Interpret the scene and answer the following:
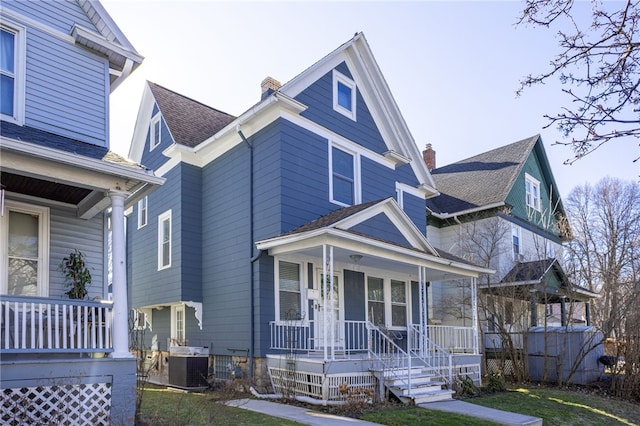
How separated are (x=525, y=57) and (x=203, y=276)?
35.3ft

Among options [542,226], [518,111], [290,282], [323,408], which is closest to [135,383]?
[323,408]

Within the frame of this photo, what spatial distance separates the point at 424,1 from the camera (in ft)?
24.9

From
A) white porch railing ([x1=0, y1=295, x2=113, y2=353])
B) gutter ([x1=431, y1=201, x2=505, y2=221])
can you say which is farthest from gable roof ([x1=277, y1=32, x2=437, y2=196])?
white porch railing ([x1=0, y1=295, x2=113, y2=353])

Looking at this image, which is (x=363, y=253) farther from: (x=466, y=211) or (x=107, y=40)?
(x=466, y=211)

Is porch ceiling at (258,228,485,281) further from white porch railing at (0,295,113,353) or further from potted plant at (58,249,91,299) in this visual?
white porch railing at (0,295,113,353)

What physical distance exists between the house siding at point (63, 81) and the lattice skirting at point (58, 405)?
14.8ft

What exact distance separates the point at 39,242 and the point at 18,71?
2.96 m

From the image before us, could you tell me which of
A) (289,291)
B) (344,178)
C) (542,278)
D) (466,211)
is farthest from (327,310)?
(466,211)

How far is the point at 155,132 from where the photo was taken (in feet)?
54.1

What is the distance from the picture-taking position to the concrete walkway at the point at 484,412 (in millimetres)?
9281

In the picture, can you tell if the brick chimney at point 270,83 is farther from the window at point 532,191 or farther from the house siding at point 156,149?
the window at point 532,191

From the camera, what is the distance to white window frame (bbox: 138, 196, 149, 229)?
16375 millimetres

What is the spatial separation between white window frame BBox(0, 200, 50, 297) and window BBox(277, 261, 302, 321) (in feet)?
16.6

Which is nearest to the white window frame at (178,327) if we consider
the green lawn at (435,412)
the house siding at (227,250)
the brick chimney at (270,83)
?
the house siding at (227,250)
